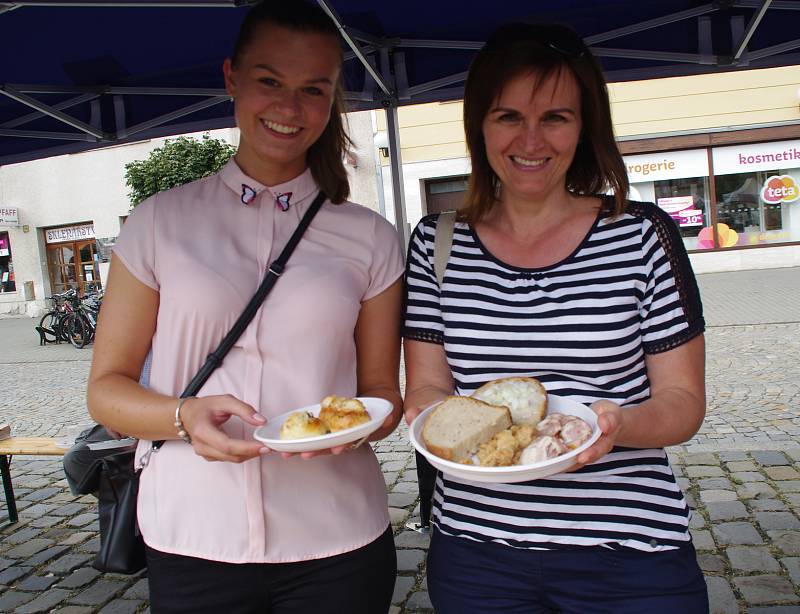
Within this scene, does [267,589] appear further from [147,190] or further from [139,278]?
[147,190]

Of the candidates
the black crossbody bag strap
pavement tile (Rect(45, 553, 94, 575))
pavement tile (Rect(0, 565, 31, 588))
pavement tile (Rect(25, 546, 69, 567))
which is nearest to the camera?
the black crossbody bag strap

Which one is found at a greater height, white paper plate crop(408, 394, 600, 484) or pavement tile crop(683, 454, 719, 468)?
white paper plate crop(408, 394, 600, 484)

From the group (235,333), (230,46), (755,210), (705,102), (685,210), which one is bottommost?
(235,333)

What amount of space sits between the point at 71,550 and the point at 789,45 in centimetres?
533

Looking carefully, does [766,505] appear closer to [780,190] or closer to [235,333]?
[235,333]

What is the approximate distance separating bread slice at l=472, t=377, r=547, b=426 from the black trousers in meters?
0.53

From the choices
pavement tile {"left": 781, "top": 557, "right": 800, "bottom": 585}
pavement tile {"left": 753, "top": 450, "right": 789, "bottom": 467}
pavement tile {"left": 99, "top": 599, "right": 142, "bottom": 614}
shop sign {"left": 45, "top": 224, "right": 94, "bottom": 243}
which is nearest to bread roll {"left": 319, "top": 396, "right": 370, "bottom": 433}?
pavement tile {"left": 99, "top": 599, "right": 142, "bottom": 614}

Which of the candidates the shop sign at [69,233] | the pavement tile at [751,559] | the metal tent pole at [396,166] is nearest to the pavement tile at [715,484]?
the pavement tile at [751,559]

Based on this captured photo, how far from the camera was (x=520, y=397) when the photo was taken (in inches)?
62.2

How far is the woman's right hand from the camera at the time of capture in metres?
1.48

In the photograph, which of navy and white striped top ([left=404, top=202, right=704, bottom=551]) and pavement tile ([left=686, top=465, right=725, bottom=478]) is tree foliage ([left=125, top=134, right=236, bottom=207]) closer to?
pavement tile ([left=686, top=465, right=725, bottom=478])

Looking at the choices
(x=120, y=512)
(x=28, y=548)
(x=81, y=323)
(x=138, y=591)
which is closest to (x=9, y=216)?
(x=81, y=323)

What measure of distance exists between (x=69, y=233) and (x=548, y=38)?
2401 centimetres

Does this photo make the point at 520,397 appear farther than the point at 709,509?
No
